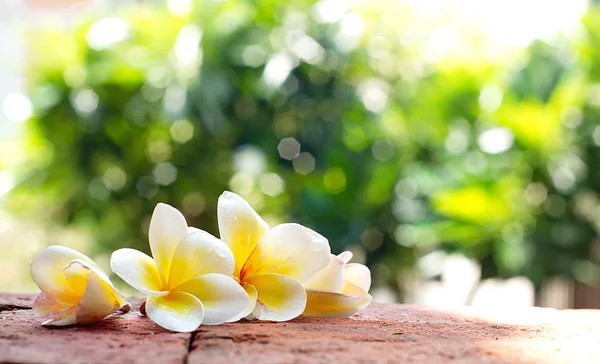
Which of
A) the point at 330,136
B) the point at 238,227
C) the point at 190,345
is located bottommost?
the point at 190,345

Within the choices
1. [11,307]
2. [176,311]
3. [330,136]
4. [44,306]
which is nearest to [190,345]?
[176,311]

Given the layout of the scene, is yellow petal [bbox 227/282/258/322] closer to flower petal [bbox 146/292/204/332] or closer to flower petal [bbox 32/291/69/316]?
flower petal [bbox 146/292/204/332]

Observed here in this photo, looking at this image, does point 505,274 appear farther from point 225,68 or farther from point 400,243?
point 225,68

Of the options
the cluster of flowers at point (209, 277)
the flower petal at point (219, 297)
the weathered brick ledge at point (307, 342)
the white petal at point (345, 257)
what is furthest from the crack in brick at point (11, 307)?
the white petal at point (345, 257)

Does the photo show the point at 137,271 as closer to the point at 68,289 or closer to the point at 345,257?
the point at 68,289

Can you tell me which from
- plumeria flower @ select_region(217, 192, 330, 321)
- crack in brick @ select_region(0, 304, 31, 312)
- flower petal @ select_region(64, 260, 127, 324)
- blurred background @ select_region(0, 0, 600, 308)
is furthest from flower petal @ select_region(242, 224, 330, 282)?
blurred background @ select_region(0, 0, 600, 308)
